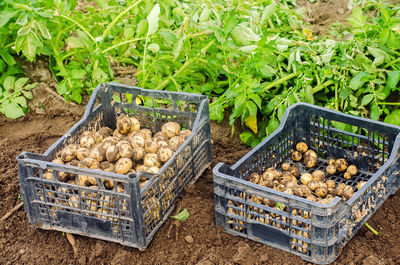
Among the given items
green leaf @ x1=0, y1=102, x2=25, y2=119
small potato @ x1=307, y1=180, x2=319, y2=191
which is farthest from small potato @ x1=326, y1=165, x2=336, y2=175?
green leaf @ x1=0, y1=102, x2=25, y2=119

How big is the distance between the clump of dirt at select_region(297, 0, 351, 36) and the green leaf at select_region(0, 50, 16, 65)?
218 centimetres

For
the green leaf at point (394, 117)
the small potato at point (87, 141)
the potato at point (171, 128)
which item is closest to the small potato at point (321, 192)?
the green leaf at point (394, 117)

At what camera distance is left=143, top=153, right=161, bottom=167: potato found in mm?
2625

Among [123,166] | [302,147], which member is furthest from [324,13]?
[123,166]

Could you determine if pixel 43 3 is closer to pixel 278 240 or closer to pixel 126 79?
pixel 126 79

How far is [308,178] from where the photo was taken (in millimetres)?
2713

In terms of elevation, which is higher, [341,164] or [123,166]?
[123,166]

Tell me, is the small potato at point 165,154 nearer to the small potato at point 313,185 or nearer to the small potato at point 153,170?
the small potato at point 153,170

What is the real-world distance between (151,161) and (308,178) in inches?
31.1

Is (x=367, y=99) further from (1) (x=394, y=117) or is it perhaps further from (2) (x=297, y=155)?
(2) (x=297, y=155)

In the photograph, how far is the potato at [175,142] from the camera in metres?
2.75

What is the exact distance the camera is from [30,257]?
249cm

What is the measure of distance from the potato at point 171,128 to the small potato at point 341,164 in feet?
2.83

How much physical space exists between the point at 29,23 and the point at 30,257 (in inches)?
53.9
